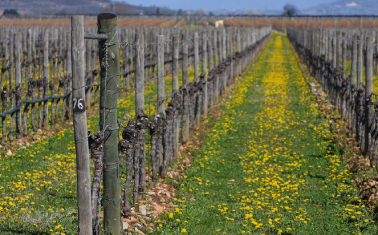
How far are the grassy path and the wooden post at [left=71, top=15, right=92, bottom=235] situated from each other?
207 cm

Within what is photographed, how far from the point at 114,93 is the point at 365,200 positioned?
5155mm

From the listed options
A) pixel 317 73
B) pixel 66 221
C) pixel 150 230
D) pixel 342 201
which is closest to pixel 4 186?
pixel 66 221

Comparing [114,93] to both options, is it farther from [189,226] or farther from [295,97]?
[295,97]

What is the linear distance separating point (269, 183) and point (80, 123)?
5.62m

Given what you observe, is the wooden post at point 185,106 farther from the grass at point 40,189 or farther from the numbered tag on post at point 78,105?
the numbered tag on post at point 78,105

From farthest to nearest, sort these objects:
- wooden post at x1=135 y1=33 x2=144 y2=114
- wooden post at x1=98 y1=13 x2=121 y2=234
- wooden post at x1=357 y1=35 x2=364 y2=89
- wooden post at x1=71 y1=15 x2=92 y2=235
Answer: wooden post at x1=357 y1=35 x2=364 y2=89 < wooden post at x1=135 y1=33 x2=144 y2=114 < wooden post at x1=98 y1=13 x2=121 y2=234 < wooden post at x1=71 y1=15 x2=92 y2=235

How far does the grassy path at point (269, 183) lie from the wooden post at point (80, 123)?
207 cm

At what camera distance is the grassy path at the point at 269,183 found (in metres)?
8.77

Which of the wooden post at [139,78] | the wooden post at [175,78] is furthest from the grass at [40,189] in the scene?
the wooden post at [175,78]

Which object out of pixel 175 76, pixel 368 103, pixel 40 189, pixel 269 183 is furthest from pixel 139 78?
pixel 368 103

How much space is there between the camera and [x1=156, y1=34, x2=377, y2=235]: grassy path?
8.77 metres

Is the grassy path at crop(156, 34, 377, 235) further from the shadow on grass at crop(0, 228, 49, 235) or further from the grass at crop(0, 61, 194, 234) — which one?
the shadow on grass at crop(0, 228, 49, 235)

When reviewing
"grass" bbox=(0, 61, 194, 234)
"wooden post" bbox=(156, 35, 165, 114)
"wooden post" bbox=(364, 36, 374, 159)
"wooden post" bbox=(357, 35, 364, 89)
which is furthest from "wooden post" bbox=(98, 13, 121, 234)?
"wooden post" bbox=(357, 35, 364, 89)

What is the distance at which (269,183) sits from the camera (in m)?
10.9
